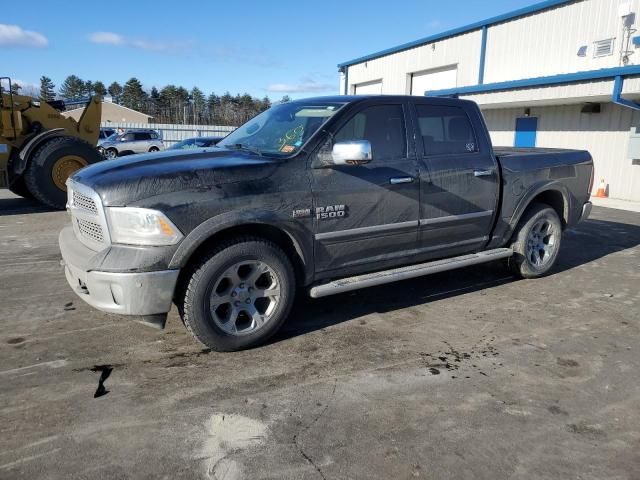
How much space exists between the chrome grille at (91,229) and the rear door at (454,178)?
269 cm

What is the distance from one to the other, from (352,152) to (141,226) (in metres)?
1.59

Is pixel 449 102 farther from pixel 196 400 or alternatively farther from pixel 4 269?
pixel 4 269

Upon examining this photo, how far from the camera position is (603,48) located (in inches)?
586

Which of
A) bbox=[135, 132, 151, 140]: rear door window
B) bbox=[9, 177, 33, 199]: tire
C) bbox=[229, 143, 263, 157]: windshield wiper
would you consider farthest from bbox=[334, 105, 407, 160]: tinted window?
bbox=[135, 132, 151, 140]: rear door window

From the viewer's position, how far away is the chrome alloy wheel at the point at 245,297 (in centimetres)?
374

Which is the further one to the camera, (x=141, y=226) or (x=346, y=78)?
(x=346, y=78)

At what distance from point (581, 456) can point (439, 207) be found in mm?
2534

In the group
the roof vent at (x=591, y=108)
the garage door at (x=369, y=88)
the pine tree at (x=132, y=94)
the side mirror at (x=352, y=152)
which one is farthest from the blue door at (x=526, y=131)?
the pine tree at (x=132, y=94)

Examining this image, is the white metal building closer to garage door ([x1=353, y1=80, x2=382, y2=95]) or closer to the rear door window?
garage door ([x1=353, y1=80, x2=382, y2=95])

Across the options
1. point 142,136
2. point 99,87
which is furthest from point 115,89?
point 142,136

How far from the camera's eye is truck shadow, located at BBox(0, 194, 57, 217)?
10438mm

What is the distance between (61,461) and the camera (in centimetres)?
257

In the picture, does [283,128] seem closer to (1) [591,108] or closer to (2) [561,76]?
(2) [561,76]

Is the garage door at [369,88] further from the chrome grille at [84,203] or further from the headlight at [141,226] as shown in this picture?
the headlight at [141,226]
